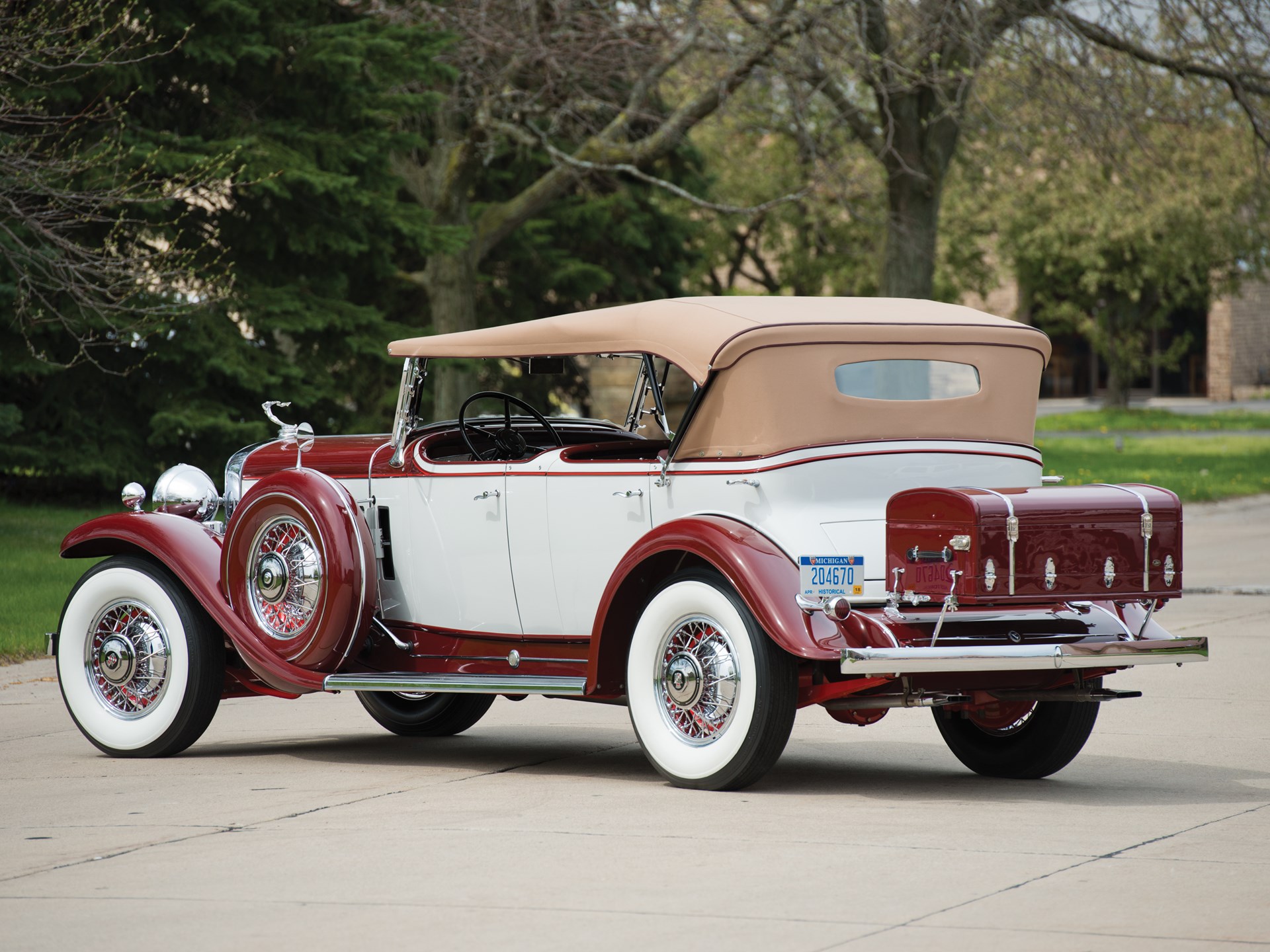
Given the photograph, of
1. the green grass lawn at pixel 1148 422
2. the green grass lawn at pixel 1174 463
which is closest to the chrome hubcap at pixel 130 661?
the green grass lawn at pixel 1174 463

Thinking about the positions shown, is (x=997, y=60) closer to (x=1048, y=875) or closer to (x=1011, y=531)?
(x=1011, y=531)

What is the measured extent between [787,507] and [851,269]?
42.4 m

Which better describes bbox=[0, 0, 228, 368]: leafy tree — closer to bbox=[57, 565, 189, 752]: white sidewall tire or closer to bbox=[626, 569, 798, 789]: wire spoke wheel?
bbox=[57, 565, 189, 752]: white sidewall tire

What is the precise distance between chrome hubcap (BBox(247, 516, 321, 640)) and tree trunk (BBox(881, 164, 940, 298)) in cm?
1694

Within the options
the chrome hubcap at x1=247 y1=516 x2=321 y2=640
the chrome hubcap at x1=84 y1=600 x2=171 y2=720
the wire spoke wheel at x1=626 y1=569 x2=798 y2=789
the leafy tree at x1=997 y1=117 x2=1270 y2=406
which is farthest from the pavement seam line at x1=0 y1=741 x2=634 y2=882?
the leafy tree at x1=997 y1=117 x2=1270 y2=406

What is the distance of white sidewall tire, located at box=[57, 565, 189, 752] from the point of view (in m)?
8.03

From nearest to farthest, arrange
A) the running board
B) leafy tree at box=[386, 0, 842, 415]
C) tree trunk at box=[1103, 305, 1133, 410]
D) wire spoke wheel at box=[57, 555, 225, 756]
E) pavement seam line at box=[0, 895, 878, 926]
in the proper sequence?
pavement seam line at box=[0, 895, 878, 926] < the running board < wire spoke wheel at box=[57, 555, 225, 756] < leafy tree at box=[386, 0, 842, 415] < tree trunk at box=[1103, 305, 1133, 410]

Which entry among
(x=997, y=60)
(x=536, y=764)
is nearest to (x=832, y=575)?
(x=536, y=764)

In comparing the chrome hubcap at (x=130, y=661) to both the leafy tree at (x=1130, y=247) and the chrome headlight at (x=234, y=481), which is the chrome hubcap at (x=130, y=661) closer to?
the chrome headlight at (x=234, y=481)

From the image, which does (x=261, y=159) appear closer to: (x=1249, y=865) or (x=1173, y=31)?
(x=1173, y=31)

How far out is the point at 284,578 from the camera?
311 inches

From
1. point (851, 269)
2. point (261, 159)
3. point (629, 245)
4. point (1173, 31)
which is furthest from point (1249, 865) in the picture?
point (851, 269)

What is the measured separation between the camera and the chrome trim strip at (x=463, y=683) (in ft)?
23.5

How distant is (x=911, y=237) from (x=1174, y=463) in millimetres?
7794
